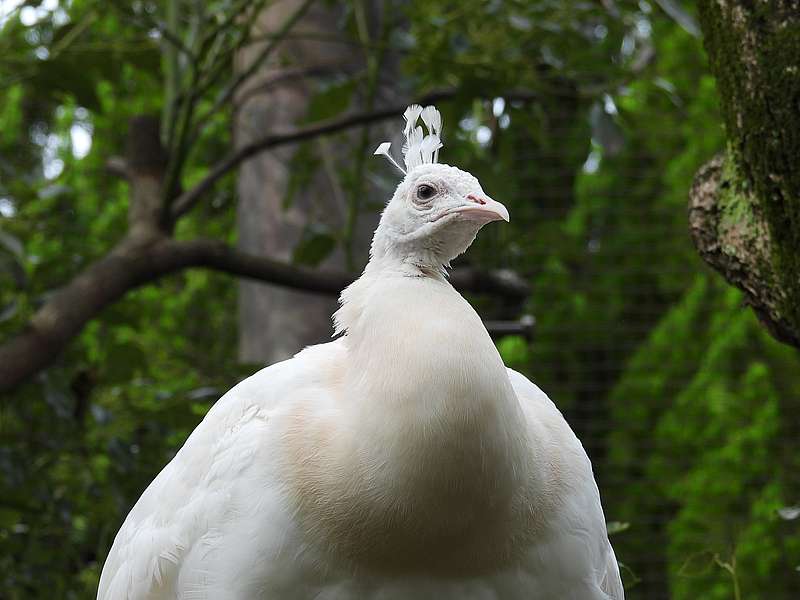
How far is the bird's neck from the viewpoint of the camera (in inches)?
68.6

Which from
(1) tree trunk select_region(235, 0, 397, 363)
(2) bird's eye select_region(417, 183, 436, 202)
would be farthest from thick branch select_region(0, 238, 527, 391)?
(2) bird's eye select_region(417, 183, 436, 202)

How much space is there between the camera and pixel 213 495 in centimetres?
202

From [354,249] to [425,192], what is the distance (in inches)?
78.3

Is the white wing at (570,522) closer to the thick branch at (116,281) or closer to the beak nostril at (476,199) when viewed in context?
the beak nostril at (476,199)

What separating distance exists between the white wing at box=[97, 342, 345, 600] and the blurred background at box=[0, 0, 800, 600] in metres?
0.78

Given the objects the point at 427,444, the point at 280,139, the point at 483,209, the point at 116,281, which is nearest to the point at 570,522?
the point at 427,444

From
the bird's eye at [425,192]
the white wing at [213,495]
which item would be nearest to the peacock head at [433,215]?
the bird's eye at [425,192]

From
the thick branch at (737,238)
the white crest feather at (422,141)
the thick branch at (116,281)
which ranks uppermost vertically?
the white crest feather at (422,141)

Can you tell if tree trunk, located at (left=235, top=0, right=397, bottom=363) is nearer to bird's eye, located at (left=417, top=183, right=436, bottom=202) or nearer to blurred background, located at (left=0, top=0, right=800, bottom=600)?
blurred background, located at (left=0, top=0, right=800, bottom=600)

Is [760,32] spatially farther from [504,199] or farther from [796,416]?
[796,416]

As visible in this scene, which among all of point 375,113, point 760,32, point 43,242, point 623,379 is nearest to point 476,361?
point 760,32

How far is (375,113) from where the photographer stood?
130 inches

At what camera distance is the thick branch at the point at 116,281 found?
2809 mm

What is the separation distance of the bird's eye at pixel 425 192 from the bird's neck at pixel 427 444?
19 cm
